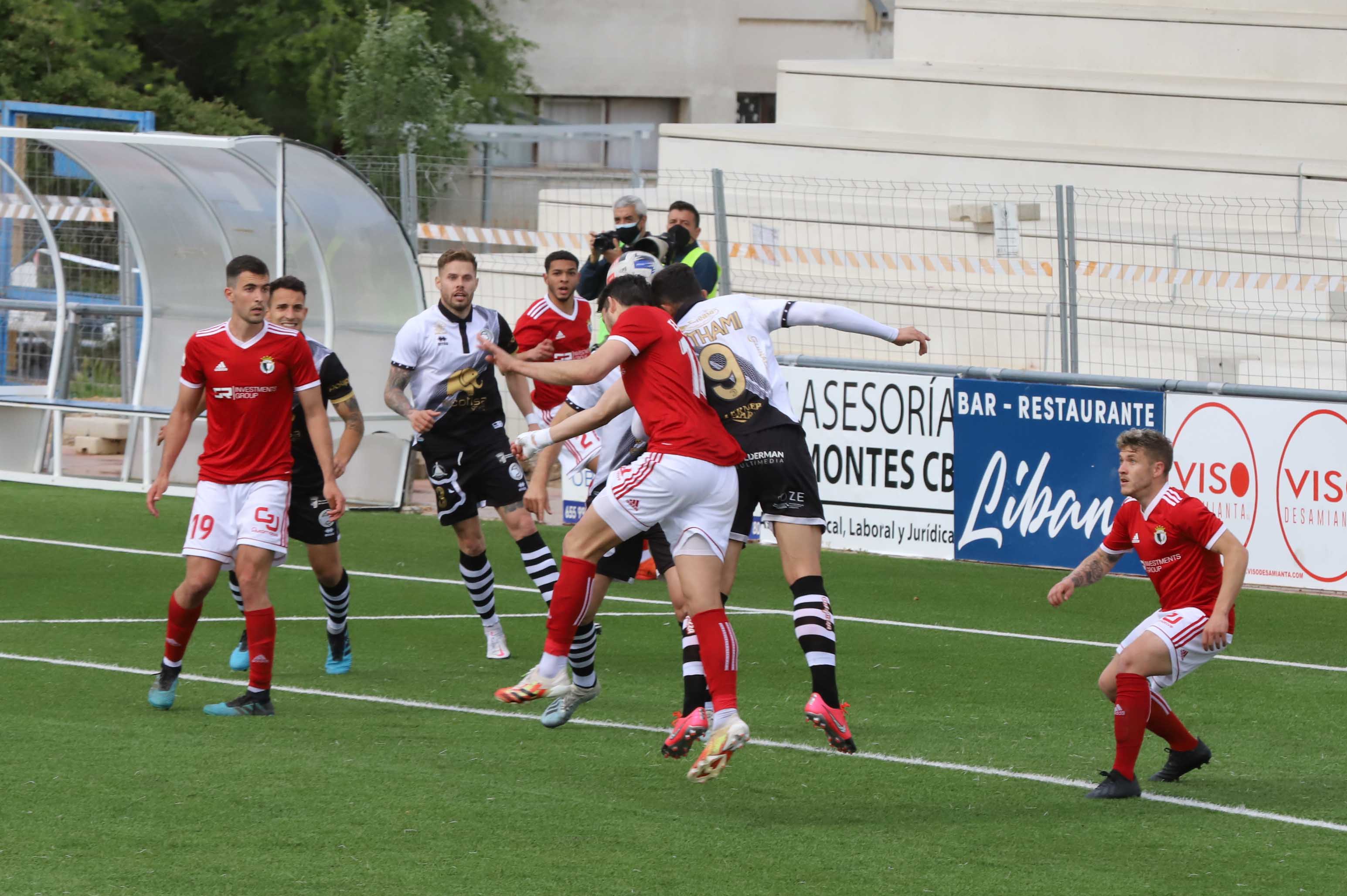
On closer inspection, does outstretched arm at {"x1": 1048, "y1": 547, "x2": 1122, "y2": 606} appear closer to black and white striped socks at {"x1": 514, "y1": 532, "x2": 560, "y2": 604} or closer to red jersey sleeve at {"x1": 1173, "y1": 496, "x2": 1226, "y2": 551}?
red jersey sleeve at {"x1": 1173, "y1": 496, "x2": 1226, "y2": 551}

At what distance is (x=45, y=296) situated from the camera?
18891 mm

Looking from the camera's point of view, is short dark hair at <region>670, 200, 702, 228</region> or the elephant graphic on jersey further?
short dark hair at <region>670, 200, 702, 228</region>

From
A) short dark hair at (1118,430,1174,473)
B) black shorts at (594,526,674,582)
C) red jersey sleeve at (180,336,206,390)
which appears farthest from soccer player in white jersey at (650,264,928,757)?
red jersey sleeve at (180,336,206,390)

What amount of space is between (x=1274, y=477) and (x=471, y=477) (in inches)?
225

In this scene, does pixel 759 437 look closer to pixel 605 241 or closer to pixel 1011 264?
pixel 605 241

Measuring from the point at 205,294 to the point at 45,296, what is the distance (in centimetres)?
319

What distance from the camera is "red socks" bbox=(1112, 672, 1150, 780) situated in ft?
21.1

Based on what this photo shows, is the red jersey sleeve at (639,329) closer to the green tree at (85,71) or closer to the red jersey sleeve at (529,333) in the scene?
the red jersey sleeve at (529,333)

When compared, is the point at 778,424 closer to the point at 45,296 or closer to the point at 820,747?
the point at 820,747

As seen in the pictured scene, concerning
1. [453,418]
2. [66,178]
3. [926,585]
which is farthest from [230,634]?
[66,178]

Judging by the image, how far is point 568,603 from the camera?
689cm

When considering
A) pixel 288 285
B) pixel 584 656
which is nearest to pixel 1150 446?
pixel 584 656

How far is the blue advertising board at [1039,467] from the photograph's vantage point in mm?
12586

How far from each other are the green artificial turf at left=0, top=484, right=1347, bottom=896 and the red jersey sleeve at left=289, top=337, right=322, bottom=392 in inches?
56.4
